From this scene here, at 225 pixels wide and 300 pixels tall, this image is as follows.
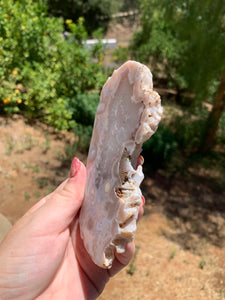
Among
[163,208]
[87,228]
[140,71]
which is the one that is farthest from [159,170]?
[140,71]

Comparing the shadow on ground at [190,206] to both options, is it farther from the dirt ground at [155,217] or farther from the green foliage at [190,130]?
the green foliage at [190,130]

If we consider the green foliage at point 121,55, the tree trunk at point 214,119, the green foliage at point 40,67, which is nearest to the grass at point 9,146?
the green foliage at point 40,67

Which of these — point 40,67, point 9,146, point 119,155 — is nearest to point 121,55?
point 40,67

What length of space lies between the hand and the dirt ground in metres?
1.12

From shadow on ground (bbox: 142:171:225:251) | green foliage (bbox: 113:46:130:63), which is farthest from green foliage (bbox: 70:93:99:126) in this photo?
green foliage (bbox: 113:46:130:63)

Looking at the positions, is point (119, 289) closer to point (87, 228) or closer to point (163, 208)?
point (163, 208)

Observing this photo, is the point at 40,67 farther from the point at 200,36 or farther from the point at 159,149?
the point at 200,36

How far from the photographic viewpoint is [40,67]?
14.8 ft

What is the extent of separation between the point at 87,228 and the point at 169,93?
20.5ft

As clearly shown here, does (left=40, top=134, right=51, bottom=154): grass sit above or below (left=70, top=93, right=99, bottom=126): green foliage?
below

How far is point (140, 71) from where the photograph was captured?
3.79 ft

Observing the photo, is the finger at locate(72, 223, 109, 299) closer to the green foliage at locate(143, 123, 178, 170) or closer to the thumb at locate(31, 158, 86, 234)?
the thumb at locate(31, 158, 86, 234)

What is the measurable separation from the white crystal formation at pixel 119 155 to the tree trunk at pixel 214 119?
2982 mm

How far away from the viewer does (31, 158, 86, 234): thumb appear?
55.7 inches
